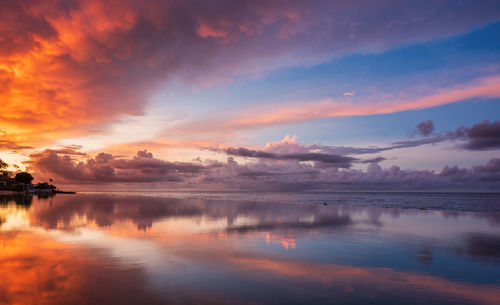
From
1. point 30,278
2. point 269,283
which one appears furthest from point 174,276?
point 30,278

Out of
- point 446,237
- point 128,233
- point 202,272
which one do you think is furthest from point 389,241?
point 128,233

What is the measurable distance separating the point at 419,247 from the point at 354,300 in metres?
10.0

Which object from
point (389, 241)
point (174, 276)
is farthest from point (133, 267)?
point (389, 241)

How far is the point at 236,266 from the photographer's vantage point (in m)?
11.6

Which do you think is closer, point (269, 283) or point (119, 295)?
point (119, 295)

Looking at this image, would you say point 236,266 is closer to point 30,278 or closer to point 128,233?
point 30,278

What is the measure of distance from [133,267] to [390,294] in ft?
28.9

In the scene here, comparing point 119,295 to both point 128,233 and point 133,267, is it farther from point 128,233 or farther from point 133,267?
point 128,233

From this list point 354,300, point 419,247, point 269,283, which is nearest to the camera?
point 354,300

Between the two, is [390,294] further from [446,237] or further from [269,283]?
[446,237]

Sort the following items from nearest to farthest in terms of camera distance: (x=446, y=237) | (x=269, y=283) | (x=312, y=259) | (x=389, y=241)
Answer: (x=269, y=283) < (x=312, y=259) < (x=389, y=241) < (x=446, y=237)

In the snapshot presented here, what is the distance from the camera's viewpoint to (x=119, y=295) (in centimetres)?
837

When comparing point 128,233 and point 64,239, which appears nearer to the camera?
point 64,239

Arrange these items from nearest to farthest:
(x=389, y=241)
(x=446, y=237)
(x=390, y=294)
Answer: (x=390, y=294), (x=389, y=241), (x=446, y=237)
